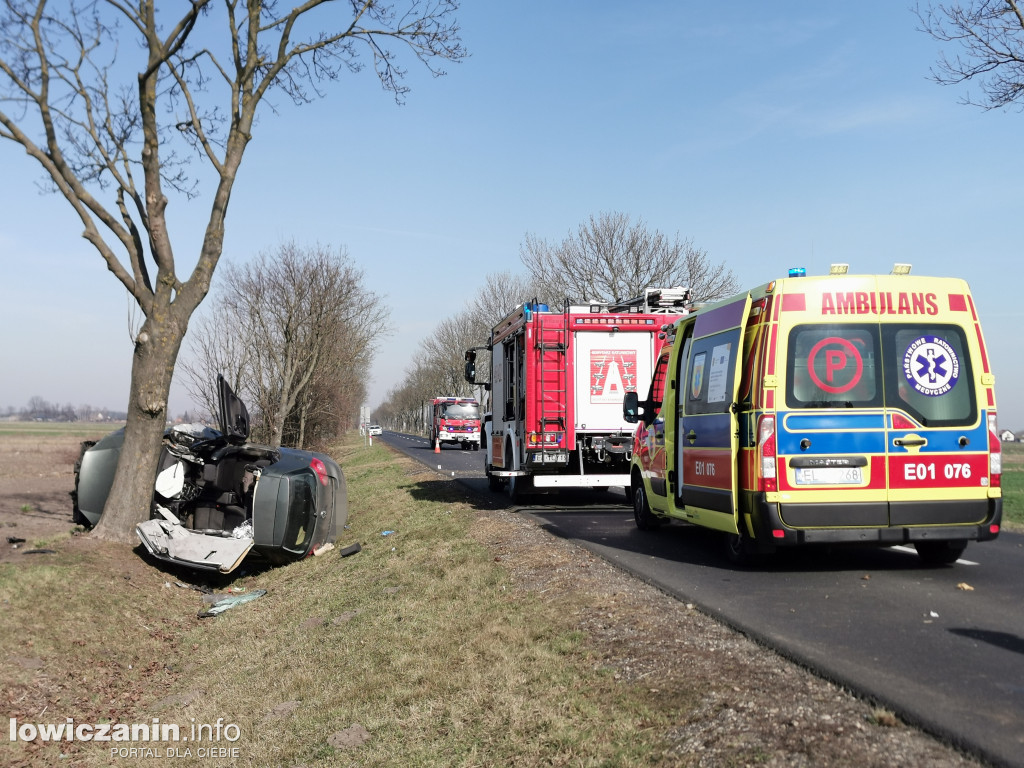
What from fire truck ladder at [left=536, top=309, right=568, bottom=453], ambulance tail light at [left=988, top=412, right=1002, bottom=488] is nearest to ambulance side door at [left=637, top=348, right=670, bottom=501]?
fire truck ladder at [left=536, top=309, right=568, bottom=453]

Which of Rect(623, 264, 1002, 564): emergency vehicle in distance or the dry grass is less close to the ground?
Rect(623, 264, 1002, 564): emergency vehicle in distance

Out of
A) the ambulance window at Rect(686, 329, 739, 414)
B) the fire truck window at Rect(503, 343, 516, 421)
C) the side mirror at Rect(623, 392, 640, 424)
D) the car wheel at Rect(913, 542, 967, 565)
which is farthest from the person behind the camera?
the fire truck window at Rect(503, 343, 516, 421)

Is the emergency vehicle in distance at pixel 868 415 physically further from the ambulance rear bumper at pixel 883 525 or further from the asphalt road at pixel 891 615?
the asphalt road at pixel 891 615

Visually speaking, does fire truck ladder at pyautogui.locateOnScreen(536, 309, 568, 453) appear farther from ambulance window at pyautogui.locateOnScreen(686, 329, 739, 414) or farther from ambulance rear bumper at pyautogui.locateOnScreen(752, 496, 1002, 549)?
ambulance rear bumper at pyautogui.locateOnScreen(752, 496, 1002, 549)

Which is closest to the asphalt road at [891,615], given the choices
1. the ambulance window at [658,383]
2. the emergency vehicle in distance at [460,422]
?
the ambulance window at [658,383]

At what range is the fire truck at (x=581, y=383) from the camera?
46.7ft

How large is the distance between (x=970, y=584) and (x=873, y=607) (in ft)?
4.83

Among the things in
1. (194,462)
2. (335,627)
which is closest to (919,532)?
(335,627)

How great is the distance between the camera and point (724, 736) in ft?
13.2

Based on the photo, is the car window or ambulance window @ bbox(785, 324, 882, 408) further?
the car window

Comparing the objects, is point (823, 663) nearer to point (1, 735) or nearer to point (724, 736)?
point (724, 736)

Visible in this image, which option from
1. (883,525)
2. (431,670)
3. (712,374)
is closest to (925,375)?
(883,525)

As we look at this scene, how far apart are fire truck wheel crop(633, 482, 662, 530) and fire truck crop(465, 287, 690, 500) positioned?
2.62 meters

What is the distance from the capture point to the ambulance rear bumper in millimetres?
7324
